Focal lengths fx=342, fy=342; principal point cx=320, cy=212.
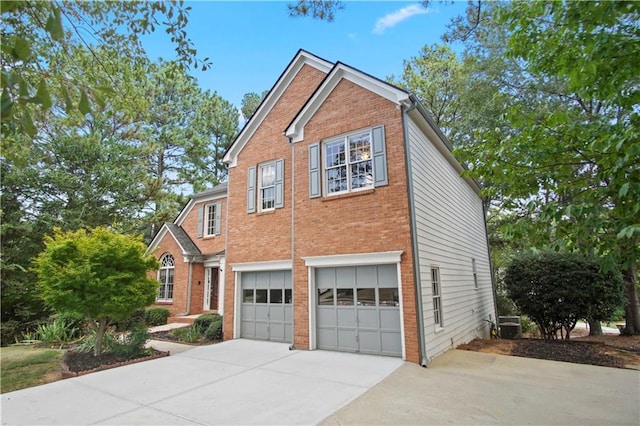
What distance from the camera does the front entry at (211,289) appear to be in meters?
17.2

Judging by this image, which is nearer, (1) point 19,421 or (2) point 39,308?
(1) point 19,421

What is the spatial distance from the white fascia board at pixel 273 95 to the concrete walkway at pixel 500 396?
9.26 meters

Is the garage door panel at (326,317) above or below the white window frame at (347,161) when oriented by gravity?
below

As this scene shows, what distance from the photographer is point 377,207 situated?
893 cm

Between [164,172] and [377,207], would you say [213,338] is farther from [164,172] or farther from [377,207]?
[164,172]

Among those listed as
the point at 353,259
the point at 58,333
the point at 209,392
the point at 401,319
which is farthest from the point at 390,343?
the point at 58,333

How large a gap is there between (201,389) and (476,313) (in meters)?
10.9

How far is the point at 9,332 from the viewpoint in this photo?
14.9m

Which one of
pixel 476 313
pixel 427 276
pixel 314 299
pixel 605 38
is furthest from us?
pixel 476 313

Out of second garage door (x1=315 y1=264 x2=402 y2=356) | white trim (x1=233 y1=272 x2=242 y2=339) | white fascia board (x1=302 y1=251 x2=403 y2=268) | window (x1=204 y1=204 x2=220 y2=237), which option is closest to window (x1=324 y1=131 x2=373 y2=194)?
white fascia board (x1=302 y1=251 x2=403 y2=268)

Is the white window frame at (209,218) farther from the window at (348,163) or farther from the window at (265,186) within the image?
the window at (348,163)

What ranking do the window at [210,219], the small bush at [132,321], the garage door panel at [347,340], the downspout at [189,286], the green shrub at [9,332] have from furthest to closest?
the window at [210,219], the downspout at [189,286], the green shrub at [9,332], the small bush at [132,321], the garage door panel at [347,340]

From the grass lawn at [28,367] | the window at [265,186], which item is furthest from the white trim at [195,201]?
the grass lawn at [28,367]

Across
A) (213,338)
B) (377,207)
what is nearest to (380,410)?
(377,207)
